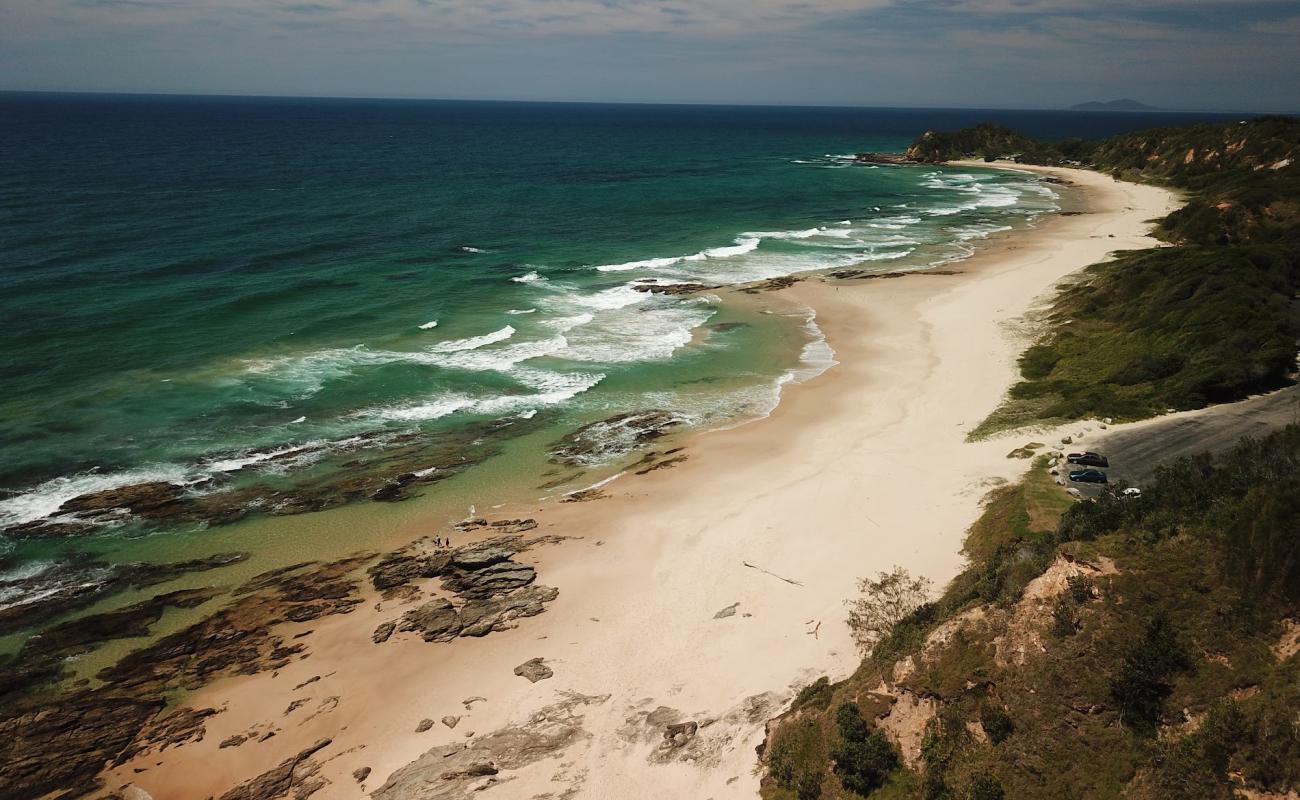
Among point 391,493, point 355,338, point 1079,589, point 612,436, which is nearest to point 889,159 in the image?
point 355,338

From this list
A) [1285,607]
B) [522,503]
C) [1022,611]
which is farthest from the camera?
[522,503]

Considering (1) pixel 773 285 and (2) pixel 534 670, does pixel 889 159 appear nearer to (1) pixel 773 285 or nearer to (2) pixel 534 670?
(1) pixel 773 285

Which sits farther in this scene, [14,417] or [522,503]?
[14,417]

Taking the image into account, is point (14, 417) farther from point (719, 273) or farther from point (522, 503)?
point (719, 273)

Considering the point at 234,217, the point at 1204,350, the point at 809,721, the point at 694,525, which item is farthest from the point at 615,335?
the point at 234,217

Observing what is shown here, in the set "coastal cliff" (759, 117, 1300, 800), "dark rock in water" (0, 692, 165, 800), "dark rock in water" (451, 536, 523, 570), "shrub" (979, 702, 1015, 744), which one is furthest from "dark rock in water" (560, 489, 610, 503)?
"shrub" (979, 702, 1015, 744)

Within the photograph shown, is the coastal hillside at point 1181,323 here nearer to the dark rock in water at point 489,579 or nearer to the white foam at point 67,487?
the dark rock in water at point 489,579

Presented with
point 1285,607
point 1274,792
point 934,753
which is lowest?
point 934,753

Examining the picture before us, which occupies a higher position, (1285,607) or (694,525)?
(1285,607)
